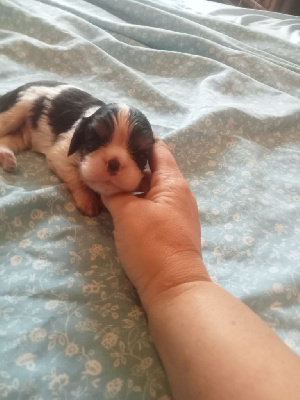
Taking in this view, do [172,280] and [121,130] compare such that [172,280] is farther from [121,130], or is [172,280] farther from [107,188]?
[121,130]

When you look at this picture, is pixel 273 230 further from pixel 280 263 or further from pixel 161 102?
pixel 161 102

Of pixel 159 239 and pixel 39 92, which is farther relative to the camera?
pixel 39 92

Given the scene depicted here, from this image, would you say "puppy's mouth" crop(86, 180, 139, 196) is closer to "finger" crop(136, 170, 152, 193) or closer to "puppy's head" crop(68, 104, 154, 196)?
"puppy's head" crop(68, 104, 154, 196)

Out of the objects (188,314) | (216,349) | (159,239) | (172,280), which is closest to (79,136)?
(159,239)

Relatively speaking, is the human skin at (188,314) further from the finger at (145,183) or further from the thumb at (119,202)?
the finger at (145,183)

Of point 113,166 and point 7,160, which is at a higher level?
point 113,166

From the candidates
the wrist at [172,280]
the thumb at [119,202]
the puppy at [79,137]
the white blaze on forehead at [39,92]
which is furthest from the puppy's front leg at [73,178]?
the wrist at [172,280]

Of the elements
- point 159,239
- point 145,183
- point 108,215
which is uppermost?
point 159,239

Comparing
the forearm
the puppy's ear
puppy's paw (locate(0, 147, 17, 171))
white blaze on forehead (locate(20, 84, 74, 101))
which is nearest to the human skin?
the forearm
